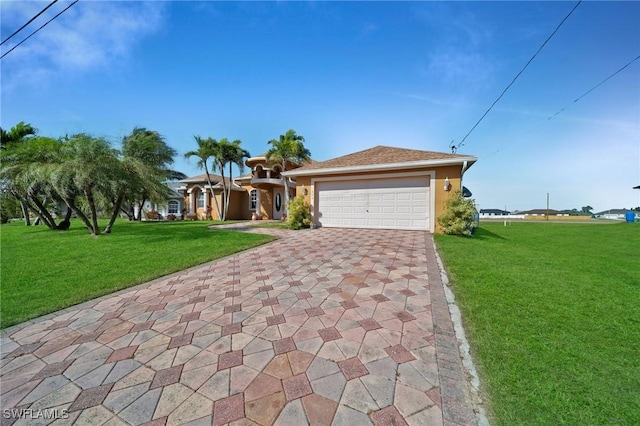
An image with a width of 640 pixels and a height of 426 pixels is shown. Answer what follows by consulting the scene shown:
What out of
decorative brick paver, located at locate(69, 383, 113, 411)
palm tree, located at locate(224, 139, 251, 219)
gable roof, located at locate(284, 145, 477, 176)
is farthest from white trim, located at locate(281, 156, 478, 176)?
decorative brick paver, located at locate(69, 383, 113, 411)

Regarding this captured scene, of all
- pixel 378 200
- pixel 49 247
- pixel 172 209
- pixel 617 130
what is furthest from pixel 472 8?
pixel 172 209

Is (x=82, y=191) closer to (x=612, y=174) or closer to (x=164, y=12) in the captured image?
(x=164, y=12)

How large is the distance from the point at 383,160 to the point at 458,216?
3.84 metres

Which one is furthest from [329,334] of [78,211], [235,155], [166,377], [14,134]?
[14,134]

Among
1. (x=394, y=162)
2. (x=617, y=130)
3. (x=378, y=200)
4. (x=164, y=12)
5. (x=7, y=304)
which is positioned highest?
(x=164, y=12)

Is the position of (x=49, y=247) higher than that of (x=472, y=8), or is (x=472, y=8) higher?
(x=472, y=8)

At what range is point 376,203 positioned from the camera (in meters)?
10.8

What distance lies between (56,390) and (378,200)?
33.6 ft

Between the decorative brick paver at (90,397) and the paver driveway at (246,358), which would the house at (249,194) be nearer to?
the paver driveway at (246,358)

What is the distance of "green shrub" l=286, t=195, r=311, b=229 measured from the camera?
1176 centimetres

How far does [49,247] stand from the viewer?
25.9ft

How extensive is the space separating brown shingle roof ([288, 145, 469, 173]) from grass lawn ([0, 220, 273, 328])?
5.28m

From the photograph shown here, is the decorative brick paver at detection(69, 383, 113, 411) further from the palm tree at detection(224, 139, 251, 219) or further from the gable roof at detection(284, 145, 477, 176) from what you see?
the palm tree at detection(224, 139, 251, 219)

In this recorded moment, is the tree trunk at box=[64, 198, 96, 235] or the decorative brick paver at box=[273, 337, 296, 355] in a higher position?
the tree trunk at box=[64, 198, 96, 235]
